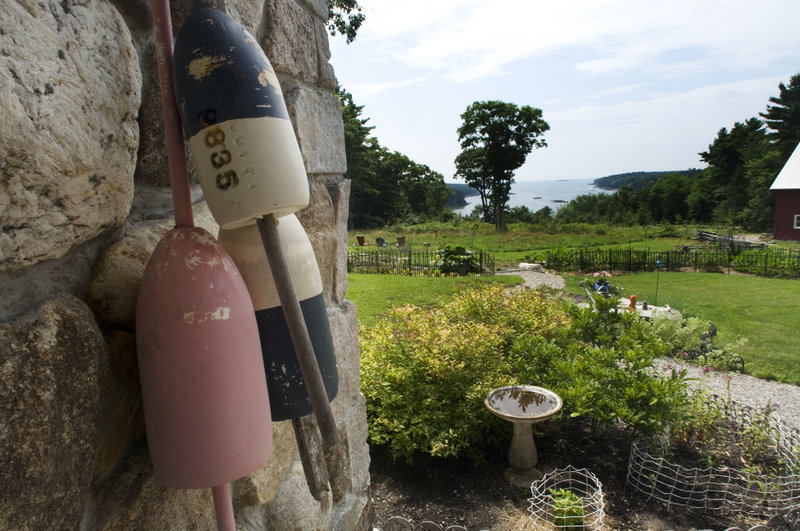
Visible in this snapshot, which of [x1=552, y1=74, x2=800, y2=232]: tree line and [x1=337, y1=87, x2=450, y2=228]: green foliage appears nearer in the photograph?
[x1=552, y1=74, x2=800, y2=232]: tree line

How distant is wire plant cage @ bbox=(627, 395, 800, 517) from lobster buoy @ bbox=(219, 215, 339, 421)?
4.18 m

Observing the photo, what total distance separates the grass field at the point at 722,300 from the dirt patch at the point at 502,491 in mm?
3407

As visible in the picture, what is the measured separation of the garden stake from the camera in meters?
0.76

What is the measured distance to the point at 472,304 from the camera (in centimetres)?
750

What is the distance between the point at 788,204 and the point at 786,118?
996 cm

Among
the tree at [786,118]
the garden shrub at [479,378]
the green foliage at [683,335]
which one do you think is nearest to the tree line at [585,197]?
the tree at [786,118]

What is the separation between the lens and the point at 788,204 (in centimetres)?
2747

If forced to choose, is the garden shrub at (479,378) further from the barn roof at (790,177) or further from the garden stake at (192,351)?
the barn roof at (790,177)

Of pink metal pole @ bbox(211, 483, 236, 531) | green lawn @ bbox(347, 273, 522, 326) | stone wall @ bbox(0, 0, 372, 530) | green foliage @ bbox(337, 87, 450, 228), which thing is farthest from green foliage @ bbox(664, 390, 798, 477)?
green foliage @ bbox(337, 87, 450, 228)

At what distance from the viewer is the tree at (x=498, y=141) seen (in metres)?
36.4

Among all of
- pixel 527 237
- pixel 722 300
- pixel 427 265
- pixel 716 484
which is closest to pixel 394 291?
pixel 427 265

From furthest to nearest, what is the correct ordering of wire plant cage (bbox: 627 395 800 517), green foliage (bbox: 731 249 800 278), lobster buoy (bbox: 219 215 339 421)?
1. green foliage (bbox: 731 249 800 278)
2. wire plant cage (bbox: 627 395 800 517)
3. lobster buoy (bbox: 219 215 339 421)

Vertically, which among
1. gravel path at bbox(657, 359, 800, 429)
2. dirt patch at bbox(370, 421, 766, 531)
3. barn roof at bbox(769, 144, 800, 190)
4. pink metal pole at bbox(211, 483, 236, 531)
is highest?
barn roof at bbox(769, 144, 800, 190)

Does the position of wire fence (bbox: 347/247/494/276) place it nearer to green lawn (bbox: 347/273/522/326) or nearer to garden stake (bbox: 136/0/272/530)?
green lawn (bbox: 347/273/522/326)
